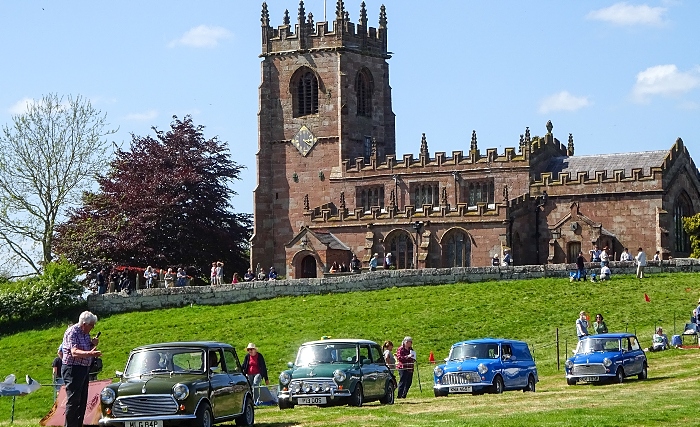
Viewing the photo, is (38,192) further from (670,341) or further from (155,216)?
(670,341)

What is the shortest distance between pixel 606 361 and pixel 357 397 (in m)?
7.88

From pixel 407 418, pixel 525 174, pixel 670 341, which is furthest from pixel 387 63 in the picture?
pixel 407 418

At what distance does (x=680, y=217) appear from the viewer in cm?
7388

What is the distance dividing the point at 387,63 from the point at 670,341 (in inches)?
1716

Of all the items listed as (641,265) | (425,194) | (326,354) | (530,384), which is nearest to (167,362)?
(326,354)

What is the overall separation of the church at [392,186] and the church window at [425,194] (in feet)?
0.26

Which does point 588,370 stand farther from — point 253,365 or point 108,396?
point 108,396

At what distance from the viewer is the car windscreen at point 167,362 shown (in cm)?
2547

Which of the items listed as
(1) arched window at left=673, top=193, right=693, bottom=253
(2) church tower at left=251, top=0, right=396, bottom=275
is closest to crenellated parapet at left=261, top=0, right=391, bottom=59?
(2) church tower at left=251, top=0, right=396, bottom=275

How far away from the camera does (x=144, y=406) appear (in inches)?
960

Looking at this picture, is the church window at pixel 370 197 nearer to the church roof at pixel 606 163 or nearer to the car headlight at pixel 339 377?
the church roof at pixel 606 163

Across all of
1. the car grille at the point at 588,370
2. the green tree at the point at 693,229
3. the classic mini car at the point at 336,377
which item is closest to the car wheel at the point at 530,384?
the car grille at the point at 588,370

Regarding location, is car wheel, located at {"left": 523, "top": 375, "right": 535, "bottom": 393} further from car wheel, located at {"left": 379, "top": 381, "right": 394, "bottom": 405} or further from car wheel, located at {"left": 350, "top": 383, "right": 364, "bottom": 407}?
car wheel, located at {"left": 350, "top": 383, "right": 364, "bottom": 407}

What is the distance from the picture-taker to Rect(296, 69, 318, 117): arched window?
8325 centimetres
